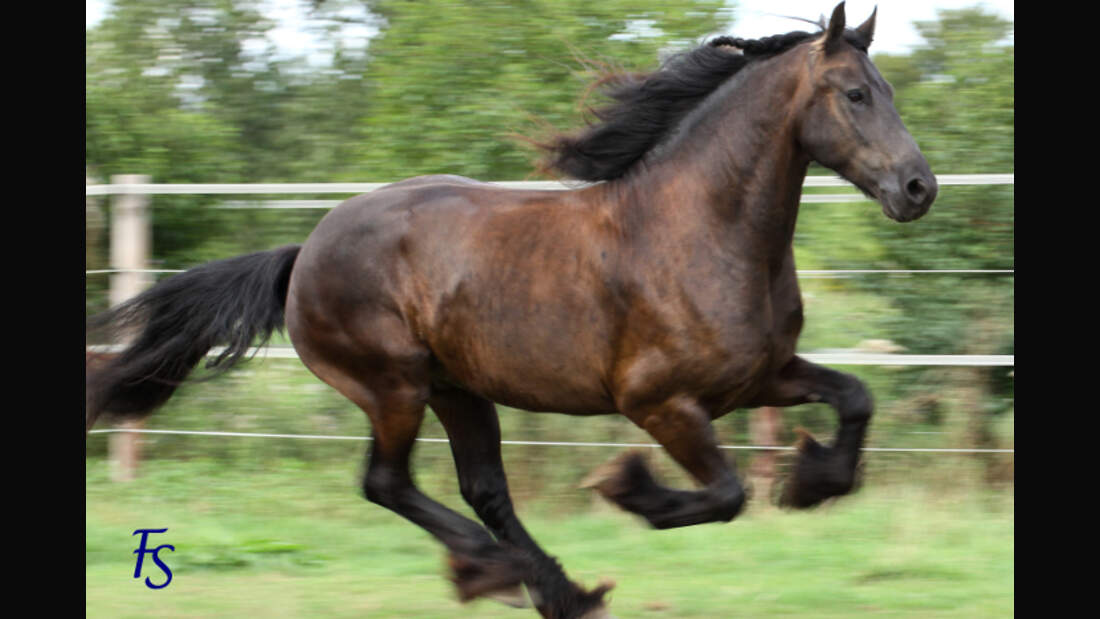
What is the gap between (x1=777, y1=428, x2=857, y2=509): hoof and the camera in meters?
4.04

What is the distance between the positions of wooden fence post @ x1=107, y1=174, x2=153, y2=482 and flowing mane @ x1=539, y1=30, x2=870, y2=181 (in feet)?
Result: 10.2

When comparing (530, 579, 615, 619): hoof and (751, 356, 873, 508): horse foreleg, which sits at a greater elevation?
(751, 356, 873, 508): horse foreleg

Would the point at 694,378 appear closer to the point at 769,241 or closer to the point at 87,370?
the point at 769,241

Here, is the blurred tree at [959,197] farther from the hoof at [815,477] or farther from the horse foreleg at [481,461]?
the horse foreleg at [481,461]

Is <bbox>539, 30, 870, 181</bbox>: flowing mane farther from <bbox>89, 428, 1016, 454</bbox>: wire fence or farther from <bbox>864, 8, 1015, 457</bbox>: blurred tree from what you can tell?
<bbox>864, 8, 1015, 457</bbox>: blurred tree

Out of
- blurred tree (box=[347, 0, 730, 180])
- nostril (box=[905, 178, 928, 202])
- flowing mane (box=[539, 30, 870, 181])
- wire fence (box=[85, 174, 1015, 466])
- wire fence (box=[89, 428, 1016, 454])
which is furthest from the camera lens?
blurred tree (box=[347, 0, 730, 180])

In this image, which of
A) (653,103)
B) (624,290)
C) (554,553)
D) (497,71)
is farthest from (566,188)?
(497,71)

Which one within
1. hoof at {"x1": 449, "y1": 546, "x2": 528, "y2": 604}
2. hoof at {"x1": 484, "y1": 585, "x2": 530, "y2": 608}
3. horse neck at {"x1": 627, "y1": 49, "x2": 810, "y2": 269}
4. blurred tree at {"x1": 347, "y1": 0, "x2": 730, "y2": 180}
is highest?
horse neck at {"x1": 627, "y1": 49, "x2": 810, "y2": 269}

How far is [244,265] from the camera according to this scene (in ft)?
16.3

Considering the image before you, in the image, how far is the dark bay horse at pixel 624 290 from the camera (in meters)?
3.86

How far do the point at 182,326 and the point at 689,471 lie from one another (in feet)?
7.26

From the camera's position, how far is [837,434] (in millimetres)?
4090

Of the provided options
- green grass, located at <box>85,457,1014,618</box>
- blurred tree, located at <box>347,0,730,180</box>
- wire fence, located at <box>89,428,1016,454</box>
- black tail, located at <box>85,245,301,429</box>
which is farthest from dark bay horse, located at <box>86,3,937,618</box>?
blurred tree, located at <box>347,0,730,180</box>

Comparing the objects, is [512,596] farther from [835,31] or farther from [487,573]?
[835,31]
